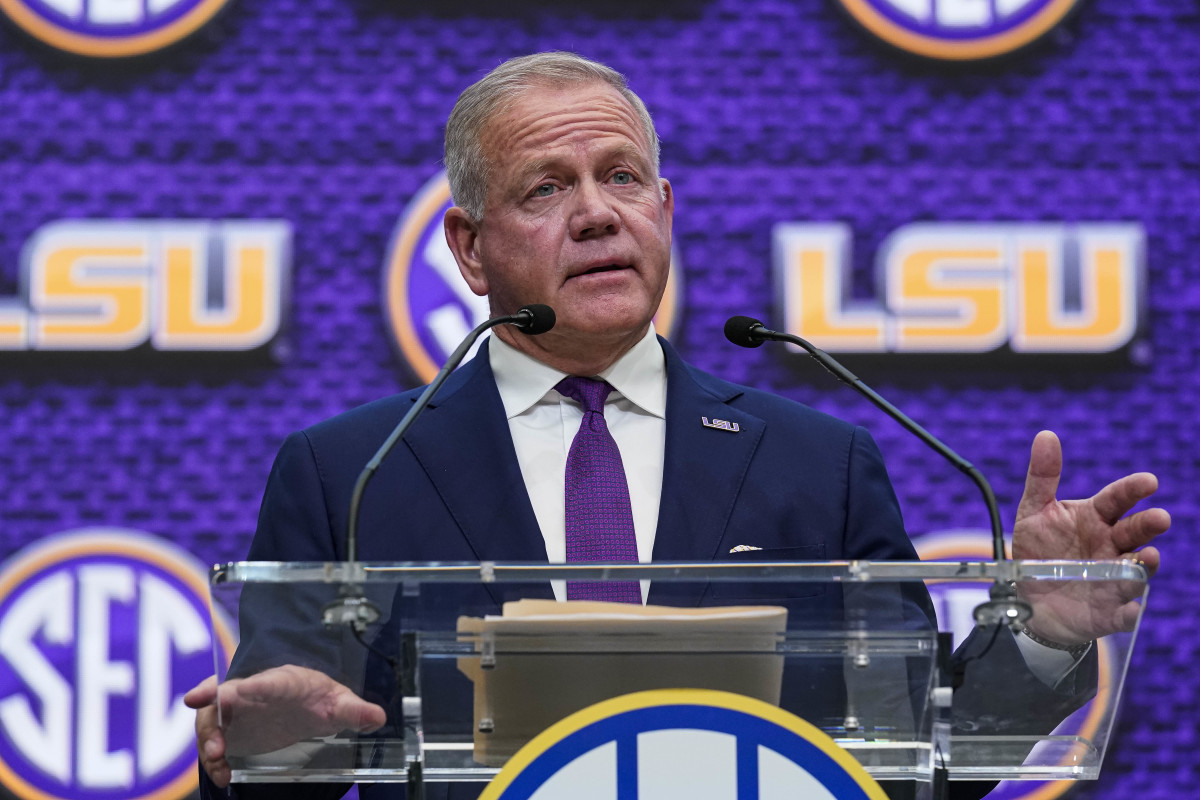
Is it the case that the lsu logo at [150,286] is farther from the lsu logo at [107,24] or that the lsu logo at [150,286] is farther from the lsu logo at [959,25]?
the lsu logo at [959,25]

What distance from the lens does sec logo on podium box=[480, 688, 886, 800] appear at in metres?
1.21

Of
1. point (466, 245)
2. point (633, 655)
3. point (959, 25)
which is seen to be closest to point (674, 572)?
point (633, 655)

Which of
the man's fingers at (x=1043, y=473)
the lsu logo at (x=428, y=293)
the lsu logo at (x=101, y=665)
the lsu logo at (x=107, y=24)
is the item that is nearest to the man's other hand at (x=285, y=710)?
the man's fingers at (x=1043, y=473)

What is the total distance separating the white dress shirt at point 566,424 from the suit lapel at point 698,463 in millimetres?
36

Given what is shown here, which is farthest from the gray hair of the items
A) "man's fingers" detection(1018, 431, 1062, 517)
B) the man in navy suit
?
"man's fingers" detection(1018, 431, 1062, 517)

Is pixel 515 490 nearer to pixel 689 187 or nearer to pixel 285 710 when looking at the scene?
pixel 285 710

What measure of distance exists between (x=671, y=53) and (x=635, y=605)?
2.26 meters

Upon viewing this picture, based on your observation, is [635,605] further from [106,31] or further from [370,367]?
[106,31]

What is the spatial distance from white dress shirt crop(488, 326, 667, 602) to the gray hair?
0.25 metres

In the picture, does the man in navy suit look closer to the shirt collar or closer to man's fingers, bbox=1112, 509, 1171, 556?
the shirt collar

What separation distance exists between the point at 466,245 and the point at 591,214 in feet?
1.06

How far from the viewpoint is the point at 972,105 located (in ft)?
10.9

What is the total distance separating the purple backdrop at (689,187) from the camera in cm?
314

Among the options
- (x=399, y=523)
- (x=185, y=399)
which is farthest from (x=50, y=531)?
(x=399, y=523)
